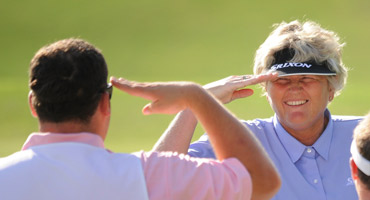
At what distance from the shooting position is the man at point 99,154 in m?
1.49

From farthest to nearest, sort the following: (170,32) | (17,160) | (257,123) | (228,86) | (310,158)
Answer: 1. (170,32)
2. (257,123)
3. (310,158)
4. (228,86)
5. (17,160)

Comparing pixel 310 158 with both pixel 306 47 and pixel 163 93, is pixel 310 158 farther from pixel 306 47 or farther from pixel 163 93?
pixel 163 93

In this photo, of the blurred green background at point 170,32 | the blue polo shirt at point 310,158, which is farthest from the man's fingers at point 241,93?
the blurred green background at point 170,32

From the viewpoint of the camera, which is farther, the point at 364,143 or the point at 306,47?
the point at 306,47

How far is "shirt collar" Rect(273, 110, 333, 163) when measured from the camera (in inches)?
111

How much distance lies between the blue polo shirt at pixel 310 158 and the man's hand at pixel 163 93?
114 cm

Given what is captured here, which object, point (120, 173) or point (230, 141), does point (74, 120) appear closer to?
point (120, 173)

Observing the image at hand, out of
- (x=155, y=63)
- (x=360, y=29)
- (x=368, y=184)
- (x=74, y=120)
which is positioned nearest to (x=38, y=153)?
(x=74, y=120)

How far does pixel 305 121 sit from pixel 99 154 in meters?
1.55

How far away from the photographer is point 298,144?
284 centimetres

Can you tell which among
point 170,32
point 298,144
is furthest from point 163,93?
point 170,32

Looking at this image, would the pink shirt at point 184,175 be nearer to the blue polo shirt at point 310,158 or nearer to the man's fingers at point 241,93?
the man's fingers at point 241,93

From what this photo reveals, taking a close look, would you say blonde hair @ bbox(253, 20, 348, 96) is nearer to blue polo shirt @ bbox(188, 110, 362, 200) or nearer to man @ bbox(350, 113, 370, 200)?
blue polo shirt @ bbox(188, 110, 362, 200)

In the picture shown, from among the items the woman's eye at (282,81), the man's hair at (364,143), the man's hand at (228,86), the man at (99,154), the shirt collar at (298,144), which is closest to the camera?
the man at (99,154)
